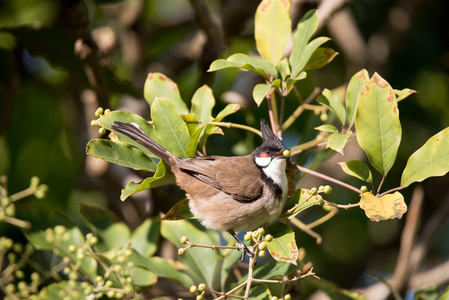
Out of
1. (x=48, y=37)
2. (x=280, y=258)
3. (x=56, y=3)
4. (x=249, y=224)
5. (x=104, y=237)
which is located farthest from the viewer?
(x=56, y=3)

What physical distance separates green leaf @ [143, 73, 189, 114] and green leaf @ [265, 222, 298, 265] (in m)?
0.68

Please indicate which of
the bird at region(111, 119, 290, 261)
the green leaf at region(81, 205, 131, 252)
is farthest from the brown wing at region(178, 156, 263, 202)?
the green leaf at region(81, 205, 131, 252)

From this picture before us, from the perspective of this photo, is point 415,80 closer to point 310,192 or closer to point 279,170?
point 279,170

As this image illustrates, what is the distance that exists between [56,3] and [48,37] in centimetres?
132

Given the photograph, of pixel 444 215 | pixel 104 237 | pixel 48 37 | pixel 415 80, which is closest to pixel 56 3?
pixel 48 37

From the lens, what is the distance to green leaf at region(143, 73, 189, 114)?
93.7 inches

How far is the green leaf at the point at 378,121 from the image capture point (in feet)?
6.17

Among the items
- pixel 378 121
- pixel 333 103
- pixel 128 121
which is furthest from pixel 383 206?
pixel 128 121

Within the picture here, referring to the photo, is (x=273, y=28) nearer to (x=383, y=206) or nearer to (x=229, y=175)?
(x=229, y=175)

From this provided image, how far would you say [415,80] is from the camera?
14.2ft

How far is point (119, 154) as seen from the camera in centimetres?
205

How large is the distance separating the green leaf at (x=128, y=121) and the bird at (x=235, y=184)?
117 mm

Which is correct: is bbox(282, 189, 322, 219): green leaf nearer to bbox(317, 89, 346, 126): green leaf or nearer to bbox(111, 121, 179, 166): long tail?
bbox(317, 89, 346, 126): green leaf

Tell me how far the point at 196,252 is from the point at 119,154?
0.69m
